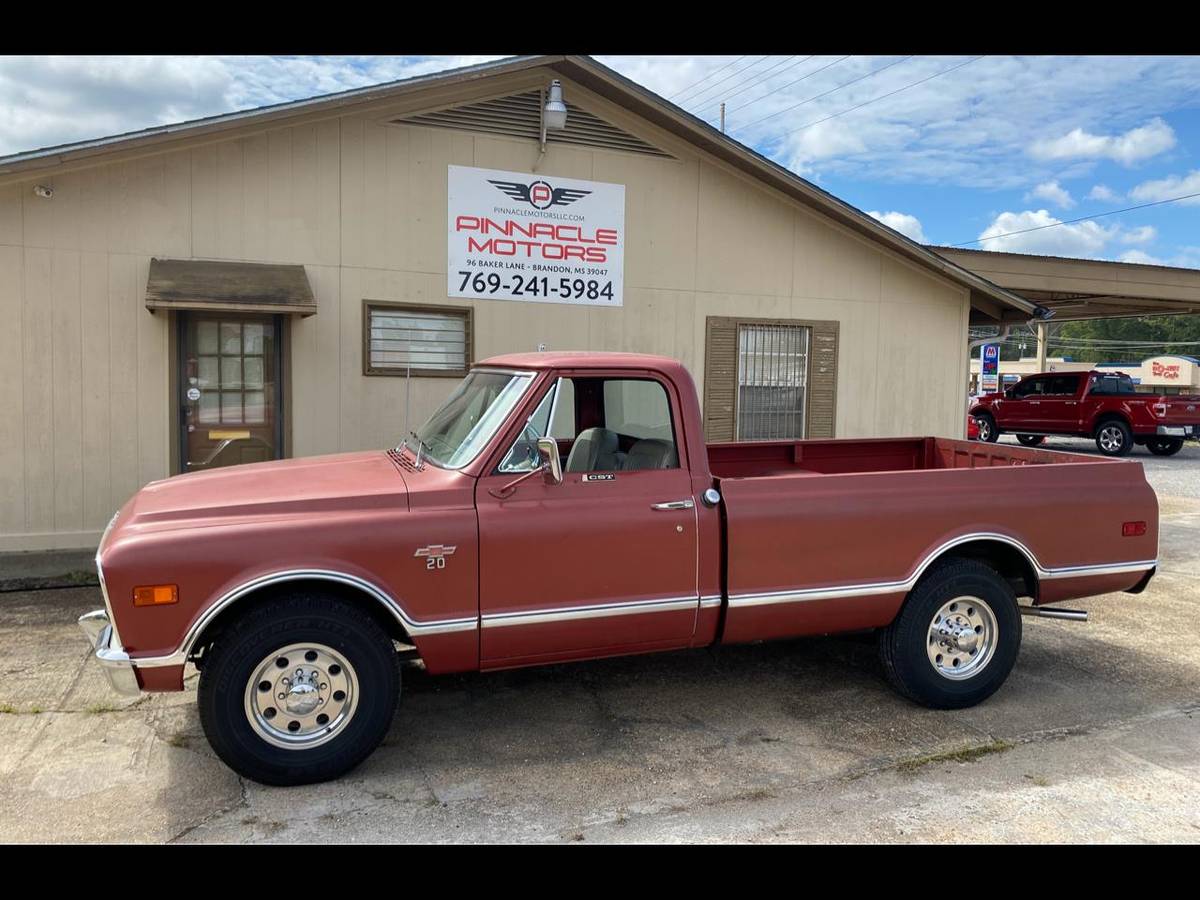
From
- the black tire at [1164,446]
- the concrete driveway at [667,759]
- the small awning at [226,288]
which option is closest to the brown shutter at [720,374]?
the small awning at [226,288]

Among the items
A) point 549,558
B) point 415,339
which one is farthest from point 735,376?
point 549,558

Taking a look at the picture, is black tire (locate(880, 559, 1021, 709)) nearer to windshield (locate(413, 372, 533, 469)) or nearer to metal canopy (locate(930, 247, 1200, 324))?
windshield (locate(413, 372, 533, 469))

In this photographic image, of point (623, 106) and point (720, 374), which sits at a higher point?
point (623, 106)

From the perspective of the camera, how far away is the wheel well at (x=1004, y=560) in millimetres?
5090

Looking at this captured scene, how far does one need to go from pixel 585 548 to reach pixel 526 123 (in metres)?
5.99

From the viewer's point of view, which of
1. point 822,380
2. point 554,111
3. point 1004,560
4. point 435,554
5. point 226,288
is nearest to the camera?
point 435,554

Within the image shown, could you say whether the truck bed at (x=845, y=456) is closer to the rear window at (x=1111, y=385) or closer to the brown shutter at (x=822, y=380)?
the brown shutter at (x=822, y=380)

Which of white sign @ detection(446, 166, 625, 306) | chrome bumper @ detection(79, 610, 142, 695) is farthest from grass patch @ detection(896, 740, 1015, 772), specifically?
white sign @ detection(446, 166, 625, 306)

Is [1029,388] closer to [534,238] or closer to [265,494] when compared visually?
[534,238]

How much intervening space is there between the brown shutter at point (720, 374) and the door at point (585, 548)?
5.31 metres

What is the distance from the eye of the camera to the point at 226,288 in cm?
777

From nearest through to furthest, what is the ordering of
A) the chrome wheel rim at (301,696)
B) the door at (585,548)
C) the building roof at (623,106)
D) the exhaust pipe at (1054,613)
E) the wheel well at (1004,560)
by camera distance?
1. the chrome wheel rim at (301,696)
2. the door at (585,548)
3. the wheel well at (1004,560)
4. the exhaust pipe at (1054,613)
5. the building roof at (623,106)

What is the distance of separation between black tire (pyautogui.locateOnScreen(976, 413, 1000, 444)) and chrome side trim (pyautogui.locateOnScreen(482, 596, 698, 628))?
2151 cm

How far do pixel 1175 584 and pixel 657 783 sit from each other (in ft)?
20.5
